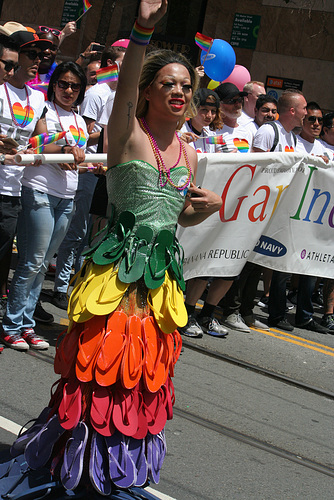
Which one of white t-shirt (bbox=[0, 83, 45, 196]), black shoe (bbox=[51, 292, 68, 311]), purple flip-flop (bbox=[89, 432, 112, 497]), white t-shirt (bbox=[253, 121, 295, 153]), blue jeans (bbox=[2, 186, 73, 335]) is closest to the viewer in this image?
purple flip-flop (bbox=[89, 432, 112, 497])

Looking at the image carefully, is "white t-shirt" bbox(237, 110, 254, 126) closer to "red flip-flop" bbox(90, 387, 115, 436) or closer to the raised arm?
the raised arm

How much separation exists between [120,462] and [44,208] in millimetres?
2819

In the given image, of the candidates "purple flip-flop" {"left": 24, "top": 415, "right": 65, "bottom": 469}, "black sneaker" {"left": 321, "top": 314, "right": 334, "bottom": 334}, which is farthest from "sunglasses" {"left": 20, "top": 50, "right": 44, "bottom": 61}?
"black sneaker" {"left": 321, "top": 314, "right": 334, "bottom": 334}

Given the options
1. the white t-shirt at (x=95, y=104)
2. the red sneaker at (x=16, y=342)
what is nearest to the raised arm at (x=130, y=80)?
the red sneaker at (x=16, y=342)

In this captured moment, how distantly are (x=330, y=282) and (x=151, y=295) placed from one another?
221 inches

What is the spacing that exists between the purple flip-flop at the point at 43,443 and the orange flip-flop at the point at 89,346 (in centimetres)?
27

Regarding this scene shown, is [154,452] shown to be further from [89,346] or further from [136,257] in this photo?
[136,257]

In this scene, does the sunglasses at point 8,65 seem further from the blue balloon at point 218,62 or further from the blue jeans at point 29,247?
the blue balloon at point 218,62

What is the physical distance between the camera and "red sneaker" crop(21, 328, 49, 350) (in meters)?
5.17

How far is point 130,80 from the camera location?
2633 millimetres

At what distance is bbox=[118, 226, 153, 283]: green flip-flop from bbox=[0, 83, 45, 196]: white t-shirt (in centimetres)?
242

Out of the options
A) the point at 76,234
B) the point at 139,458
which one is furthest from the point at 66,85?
the point at 139,458

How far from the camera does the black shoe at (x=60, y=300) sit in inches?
256

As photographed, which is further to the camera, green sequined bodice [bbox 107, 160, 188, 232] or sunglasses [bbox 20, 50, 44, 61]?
sunglasses [bbox 20, 50, 44, 61]
